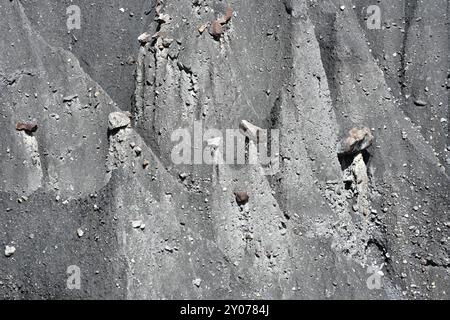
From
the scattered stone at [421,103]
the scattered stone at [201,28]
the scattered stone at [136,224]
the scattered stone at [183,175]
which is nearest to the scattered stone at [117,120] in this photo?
the scattered stone at [183,175]

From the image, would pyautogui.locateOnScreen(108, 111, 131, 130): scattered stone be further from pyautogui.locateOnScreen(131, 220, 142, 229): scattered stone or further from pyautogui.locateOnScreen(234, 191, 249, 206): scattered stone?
pyautogui.locateOnScreen(234, 191, 249, 206): scattered stone

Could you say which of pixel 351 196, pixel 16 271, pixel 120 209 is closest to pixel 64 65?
pixel 120 209

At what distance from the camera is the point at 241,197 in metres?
5.79

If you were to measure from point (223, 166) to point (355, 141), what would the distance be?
1.30 meters

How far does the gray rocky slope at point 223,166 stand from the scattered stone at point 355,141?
85 millimetres

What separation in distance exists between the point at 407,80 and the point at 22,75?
3.78 metres

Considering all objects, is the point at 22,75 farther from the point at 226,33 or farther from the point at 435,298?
the point at 435,298

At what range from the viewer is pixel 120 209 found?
18.5ft

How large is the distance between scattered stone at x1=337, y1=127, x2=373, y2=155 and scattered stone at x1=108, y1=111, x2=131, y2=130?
80.1 inches

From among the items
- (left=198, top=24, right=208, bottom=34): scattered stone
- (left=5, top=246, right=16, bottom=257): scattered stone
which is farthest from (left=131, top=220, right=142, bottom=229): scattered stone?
(left=198, top=24, right=208, bottom=34): scattered stone

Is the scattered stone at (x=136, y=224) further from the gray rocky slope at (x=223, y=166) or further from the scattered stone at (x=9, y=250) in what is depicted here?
the scattered stone at (x=9, y=250)

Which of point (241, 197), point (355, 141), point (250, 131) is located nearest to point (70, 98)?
point (250, 131)

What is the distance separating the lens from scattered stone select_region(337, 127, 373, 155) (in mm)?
6012

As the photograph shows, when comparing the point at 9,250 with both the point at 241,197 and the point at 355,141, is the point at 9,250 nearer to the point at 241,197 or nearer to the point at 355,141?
the point at 241,197
